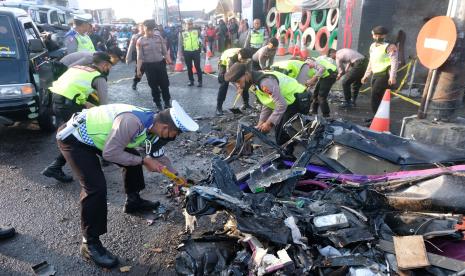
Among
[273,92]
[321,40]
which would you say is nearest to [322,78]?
[273,92]

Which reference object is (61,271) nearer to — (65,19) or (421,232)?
(421,232)

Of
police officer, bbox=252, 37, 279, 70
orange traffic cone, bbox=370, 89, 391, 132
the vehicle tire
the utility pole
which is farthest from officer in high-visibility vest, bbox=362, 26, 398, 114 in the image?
the vehicle tire

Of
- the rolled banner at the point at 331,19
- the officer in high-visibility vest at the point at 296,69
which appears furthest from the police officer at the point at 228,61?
the rolled banner at the point at 331,19

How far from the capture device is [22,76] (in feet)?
16.6

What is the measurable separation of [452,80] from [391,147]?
5.02ft

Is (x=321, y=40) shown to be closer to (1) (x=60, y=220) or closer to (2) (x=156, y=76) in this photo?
(2) (x=156, y=76)

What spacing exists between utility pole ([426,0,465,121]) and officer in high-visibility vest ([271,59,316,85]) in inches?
79.8

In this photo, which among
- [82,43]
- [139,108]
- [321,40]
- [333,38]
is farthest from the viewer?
[321,40]

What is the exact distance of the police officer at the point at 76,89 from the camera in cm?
410

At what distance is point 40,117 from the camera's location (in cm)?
569

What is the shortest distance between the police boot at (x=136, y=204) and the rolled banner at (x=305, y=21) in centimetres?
1156

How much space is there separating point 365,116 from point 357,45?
2.76 meters

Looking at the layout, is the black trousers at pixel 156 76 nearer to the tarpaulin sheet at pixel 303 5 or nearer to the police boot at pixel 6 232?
the police boot at pixel 6 232

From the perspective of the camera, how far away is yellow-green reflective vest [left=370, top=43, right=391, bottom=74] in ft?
19.9
